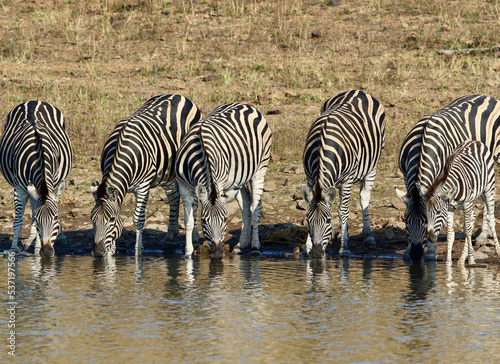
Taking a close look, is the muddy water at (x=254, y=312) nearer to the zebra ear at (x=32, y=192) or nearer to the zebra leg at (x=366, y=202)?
the zebra ear at (x=32, y=192)

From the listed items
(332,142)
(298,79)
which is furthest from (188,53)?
(332,142)

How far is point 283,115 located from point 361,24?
7492mm

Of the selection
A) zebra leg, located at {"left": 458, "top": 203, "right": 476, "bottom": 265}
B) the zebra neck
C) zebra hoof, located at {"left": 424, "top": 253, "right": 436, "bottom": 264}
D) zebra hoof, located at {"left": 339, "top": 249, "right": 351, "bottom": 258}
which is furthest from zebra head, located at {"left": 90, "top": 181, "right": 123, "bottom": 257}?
zebra leg, located at {"left": 458, "top": 203, "right": 476, "bottom": 265}

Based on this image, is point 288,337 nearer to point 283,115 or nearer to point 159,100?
point 159,100

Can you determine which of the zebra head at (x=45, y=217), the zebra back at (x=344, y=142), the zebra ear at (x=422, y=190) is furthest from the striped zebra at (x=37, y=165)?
the zebra ear at (x=422, y=190)

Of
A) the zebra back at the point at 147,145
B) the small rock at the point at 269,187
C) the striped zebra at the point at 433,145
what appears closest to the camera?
Answer: the striped zebra at the point at 433,145

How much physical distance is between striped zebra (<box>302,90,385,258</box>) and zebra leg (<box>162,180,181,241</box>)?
2.74m

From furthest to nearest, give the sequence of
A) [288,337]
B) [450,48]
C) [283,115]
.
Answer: [450,48], [283,115], [288,337]

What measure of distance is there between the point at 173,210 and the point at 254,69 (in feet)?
32.0

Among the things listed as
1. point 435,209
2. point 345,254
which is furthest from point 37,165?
point 435,209

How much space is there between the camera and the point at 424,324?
781cm

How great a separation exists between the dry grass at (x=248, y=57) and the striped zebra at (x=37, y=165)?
3.98 m

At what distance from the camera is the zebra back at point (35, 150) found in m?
11.9

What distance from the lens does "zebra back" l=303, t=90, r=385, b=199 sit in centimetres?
1153
